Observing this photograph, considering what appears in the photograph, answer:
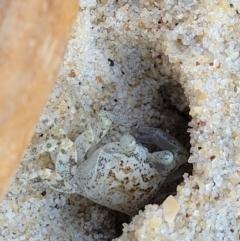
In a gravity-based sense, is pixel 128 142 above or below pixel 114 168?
above

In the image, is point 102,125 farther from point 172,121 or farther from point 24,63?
point 24,63

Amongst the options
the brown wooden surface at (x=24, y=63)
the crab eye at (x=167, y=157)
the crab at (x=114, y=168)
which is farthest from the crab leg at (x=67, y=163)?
the brown wooden surface at (x=24, y=63)

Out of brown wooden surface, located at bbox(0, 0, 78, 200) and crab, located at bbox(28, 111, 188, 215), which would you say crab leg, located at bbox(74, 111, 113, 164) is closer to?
crab, located at bbox(28, 111, 188, 215)

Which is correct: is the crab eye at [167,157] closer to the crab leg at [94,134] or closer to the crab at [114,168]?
the crab at [114,168]

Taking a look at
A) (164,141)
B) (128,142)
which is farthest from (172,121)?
(128,142)

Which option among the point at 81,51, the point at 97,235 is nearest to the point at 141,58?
the point at 81,51

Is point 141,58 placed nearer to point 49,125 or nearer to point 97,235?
point 49,125

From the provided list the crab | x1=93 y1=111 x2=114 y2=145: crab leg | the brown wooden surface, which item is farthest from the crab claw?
the brown wooden surface
